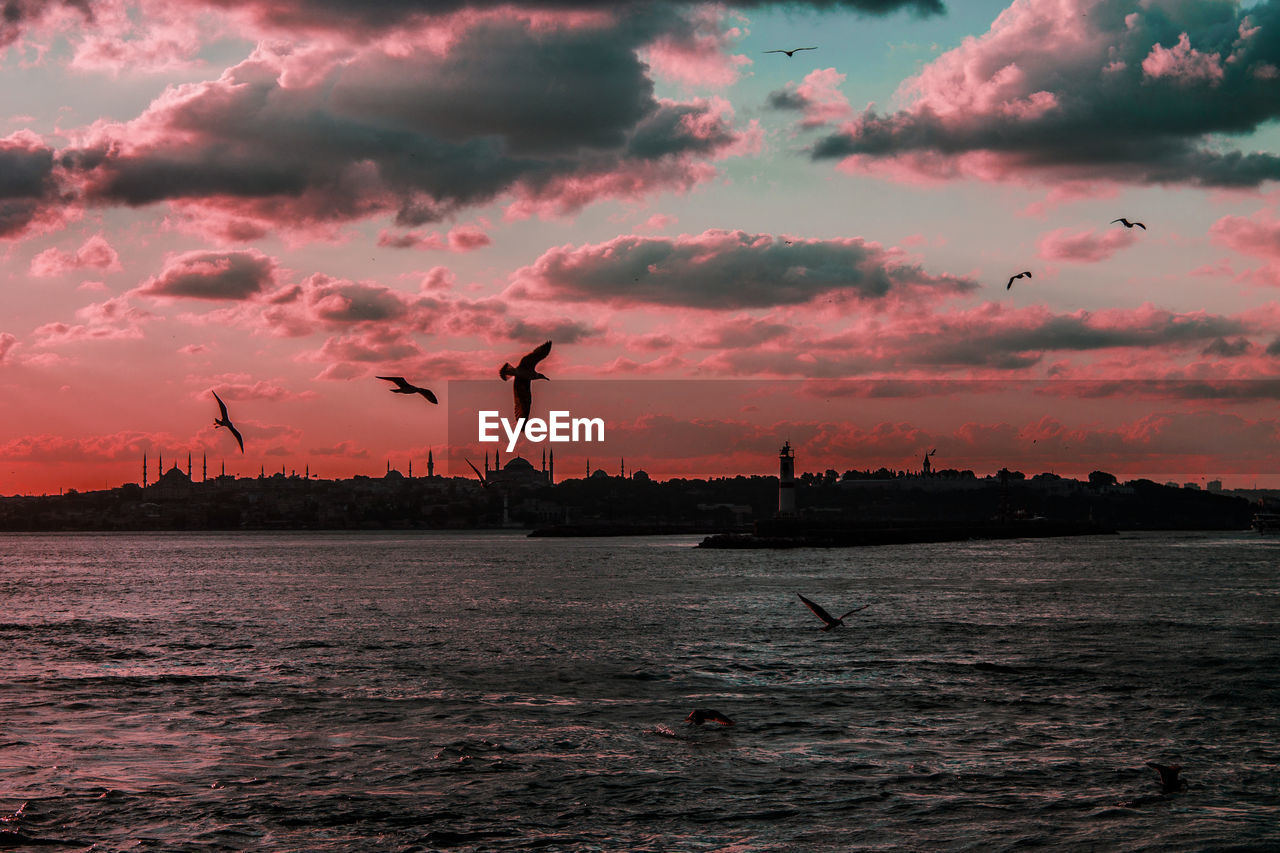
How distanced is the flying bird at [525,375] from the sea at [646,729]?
8.13m

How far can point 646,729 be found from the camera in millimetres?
23875

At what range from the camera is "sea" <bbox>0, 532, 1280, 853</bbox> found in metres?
17.0

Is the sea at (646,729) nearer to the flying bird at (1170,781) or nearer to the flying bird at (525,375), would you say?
the flying bird at (1170,781)

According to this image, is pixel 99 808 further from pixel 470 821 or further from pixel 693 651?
pixel 693 651

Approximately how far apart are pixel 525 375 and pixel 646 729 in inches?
588

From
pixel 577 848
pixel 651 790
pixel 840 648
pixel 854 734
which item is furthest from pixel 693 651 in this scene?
pixel 577 848

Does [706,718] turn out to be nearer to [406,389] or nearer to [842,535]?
[406,389]

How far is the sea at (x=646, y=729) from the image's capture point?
16984mm

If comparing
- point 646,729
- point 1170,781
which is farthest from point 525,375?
point 646,729

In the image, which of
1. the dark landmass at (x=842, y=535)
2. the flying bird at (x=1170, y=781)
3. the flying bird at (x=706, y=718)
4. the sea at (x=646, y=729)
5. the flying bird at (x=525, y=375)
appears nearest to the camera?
the flying bird at (x=525, y=375)

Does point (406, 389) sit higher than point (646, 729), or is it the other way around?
point (406, 389)

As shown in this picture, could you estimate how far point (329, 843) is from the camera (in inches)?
637

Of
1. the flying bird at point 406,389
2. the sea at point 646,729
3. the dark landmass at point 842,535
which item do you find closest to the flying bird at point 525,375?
the flying bird at point 406,389

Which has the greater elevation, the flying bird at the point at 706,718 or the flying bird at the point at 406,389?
the flying bird at the point at 406,389
